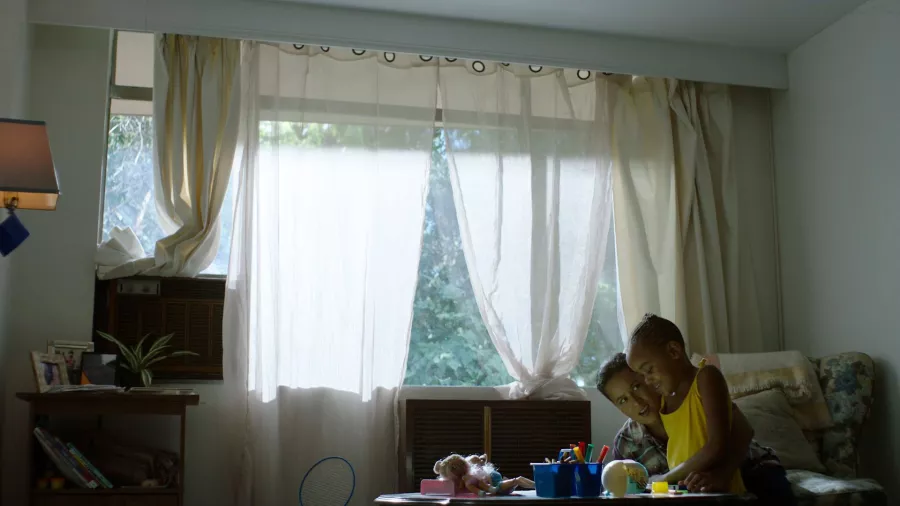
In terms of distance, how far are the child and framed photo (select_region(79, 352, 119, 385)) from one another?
104 inches

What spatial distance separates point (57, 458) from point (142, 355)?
69 cm

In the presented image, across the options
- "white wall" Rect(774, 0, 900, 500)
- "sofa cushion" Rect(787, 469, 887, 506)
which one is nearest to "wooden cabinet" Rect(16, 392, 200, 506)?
"sofa cushion" Rect(787, 469, 887, 506)

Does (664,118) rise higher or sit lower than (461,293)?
higher

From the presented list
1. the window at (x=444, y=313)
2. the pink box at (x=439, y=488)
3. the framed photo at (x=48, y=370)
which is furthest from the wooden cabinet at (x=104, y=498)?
the pink box at (x=439, y=488)

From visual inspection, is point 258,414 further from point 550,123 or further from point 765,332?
point 765,332

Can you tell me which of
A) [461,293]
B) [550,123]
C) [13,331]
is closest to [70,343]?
[13,331]

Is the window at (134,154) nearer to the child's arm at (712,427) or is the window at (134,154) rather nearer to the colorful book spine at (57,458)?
the colorful book spine at (57,458)

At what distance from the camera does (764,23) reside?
488cm

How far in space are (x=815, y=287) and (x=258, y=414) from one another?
3.14 m

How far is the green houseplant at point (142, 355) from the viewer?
416 centimetres

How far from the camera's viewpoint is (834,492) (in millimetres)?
3732

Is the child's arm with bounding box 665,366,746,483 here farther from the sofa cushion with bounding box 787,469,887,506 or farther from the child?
the sofa cushion with bounding box 787,469,887,506

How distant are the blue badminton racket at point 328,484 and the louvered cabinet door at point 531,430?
739 mm

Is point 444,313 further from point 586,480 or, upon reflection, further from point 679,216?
point 586,480
